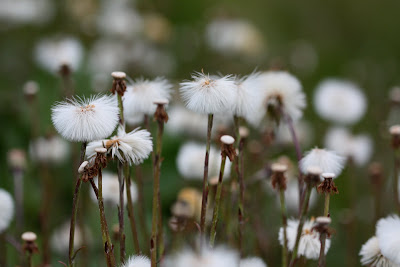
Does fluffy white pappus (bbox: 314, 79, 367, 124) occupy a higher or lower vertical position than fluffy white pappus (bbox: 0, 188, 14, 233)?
higher

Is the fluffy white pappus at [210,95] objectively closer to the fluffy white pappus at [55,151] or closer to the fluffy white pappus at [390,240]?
the fluffy white pappus at [390,240]

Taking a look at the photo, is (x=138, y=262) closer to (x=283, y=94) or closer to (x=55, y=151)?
(x=283, y=94)

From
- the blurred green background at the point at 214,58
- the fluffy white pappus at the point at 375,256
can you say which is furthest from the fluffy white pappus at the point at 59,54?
the fluffy white pappus at the point at 375,256

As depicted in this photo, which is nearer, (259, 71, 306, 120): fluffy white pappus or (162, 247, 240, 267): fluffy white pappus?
(162, 247, 240, 267): fluffy white pappus

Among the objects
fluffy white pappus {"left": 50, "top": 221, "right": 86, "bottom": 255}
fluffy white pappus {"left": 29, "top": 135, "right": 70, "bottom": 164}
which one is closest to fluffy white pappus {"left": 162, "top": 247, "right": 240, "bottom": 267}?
fluffy white pappus {"left": 50, "top": 221, "right": 86, "bottom": 255}

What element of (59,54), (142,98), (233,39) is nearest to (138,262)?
(142,98)

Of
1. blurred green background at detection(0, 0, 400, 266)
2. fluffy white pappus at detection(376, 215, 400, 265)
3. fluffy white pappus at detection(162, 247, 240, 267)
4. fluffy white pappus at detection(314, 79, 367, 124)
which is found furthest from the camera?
blurred green background at detection(0, 0, 400, 266)

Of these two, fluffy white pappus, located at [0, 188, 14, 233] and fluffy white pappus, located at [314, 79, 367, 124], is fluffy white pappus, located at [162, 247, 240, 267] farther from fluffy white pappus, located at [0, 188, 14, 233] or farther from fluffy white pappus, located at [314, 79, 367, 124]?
fluffy white pappus, located at [314, 79, 367, 124]
